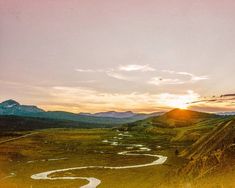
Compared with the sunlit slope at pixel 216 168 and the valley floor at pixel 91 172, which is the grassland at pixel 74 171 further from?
the sunlit slope at pixel 216 168

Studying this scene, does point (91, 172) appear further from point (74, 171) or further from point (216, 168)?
point (216, 168)

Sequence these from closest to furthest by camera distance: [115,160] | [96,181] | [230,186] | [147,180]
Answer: [230,186], [147,180], [96,181], [115,160]

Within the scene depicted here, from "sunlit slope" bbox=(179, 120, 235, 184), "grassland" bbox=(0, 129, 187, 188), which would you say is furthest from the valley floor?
"sunlit slope" bbox=(179, 120, 235, 184)

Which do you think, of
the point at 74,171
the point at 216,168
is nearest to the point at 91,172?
the point at 74,171

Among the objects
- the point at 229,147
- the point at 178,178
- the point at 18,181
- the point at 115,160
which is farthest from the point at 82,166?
the point at 229,147

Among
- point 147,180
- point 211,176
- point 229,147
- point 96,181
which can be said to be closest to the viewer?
point 211,176

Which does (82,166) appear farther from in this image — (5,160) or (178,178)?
(178,178)

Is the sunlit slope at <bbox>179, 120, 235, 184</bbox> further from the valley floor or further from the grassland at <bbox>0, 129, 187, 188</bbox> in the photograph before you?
the grassland at <bbox>0, 129, 187, 188</bbox>

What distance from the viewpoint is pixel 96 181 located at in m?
92.7

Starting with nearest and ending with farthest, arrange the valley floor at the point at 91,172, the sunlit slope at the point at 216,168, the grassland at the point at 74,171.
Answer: the sunlit slope at the point at 216,168, the valley floor at the point at 91,172, the grassland at the point at 74,171

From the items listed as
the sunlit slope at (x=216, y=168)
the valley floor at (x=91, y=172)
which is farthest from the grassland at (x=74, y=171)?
the sunlit slope at (x=216, y=168)

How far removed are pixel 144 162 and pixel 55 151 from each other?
199 ft

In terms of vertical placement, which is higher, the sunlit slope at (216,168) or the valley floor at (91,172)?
the sunlit slope at (216,168)

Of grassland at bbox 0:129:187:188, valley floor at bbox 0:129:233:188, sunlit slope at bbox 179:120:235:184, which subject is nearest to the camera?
sunlit slope at bbox 179:120:235:184
